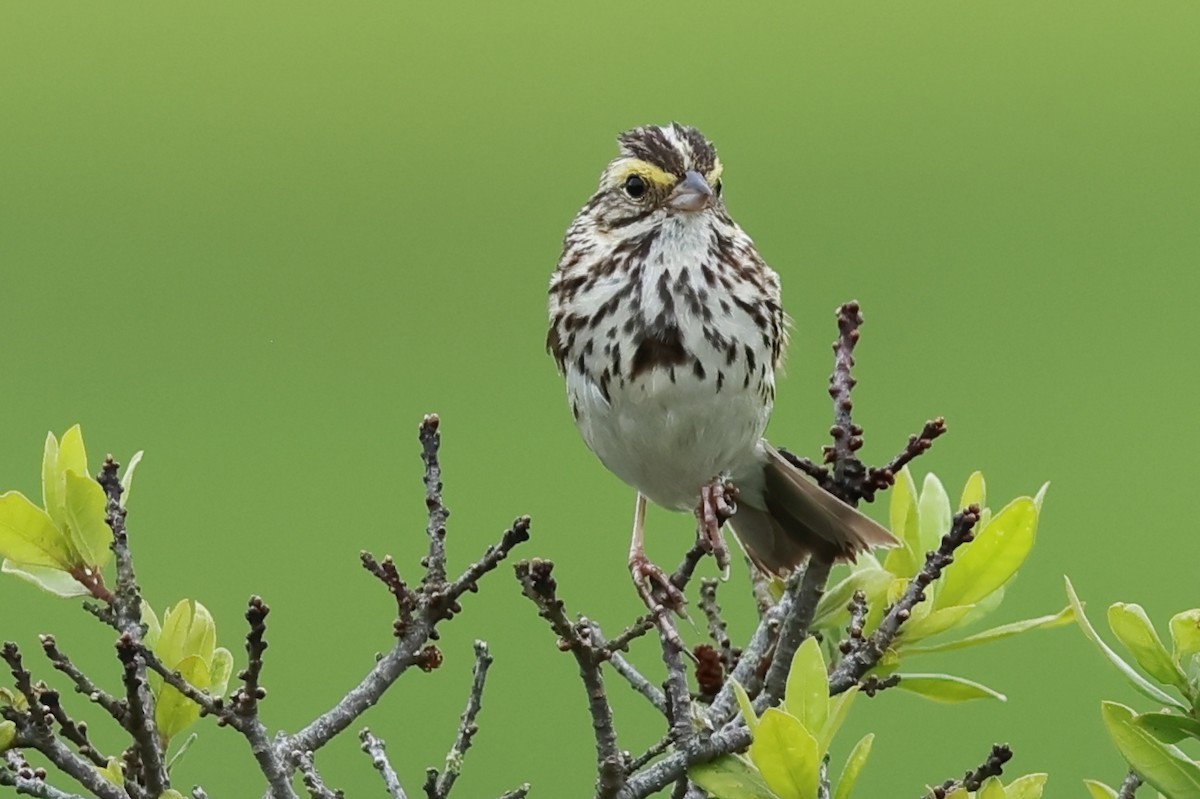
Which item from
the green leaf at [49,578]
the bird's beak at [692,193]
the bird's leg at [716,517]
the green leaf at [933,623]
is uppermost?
the bird's beak at [692,193]

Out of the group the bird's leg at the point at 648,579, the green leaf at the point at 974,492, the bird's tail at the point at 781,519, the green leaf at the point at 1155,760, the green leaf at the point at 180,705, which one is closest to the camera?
the green leaf at the point at 1155,760

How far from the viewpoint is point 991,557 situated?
6.08 ft

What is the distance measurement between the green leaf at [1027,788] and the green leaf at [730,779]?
0.30m

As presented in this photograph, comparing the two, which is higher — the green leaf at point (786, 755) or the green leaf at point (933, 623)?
the green leaf at point (933, 623)

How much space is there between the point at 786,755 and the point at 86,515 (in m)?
0.83

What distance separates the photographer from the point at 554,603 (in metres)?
1.63

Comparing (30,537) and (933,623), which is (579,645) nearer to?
(933,623)

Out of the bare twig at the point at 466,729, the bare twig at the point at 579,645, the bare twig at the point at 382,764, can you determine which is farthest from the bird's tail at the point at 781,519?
the bare twig at the point at 579,645

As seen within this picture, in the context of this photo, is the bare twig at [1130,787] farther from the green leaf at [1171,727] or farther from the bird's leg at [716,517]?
the bird's leg at [716,517]

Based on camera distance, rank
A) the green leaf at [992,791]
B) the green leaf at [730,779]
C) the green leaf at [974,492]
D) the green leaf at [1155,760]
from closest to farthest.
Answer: the green leaf at [1155,760] < the green leaf at [730,779] < the green leaf at [992,791] < the green leaf at [974,492]

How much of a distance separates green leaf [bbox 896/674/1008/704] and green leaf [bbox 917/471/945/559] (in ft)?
0.65

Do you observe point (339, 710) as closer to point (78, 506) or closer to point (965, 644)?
point (78, 506)

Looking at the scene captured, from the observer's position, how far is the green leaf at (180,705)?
5.91 ft

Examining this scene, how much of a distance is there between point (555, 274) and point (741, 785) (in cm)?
176
